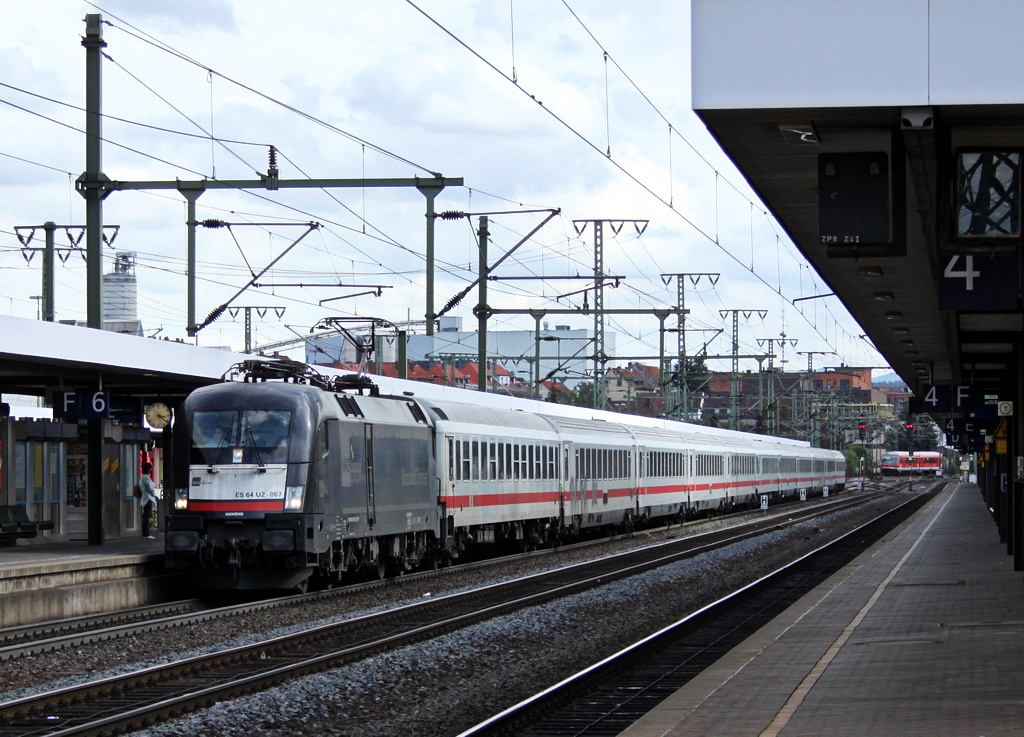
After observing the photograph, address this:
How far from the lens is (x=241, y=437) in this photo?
742 inches

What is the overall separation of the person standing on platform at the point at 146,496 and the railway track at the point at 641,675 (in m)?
12.0

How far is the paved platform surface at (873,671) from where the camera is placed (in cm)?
936

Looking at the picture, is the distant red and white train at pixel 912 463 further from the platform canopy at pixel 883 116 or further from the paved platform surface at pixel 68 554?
the platform canopy at pixel 883 116

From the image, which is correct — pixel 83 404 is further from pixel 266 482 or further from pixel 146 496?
pixel 146 496

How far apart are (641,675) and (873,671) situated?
2267 millimetres

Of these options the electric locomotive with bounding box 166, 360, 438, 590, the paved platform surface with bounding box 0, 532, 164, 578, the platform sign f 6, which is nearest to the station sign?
the electric locomotive with bounding box 166, 360, 438, 590

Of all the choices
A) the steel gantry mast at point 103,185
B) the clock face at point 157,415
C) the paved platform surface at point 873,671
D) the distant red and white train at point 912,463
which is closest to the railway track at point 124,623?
the steel gantry mast at point 103,185

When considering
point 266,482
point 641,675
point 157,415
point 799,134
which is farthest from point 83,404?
point 799,134

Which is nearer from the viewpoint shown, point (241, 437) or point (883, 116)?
point (883, 116)

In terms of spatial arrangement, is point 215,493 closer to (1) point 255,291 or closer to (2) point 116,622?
(2) point 116,622

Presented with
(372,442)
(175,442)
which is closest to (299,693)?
(175,442)

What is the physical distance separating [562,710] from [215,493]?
8.75 meters

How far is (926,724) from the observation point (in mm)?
9203

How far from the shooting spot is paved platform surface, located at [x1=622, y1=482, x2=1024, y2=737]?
9359 millimetres
